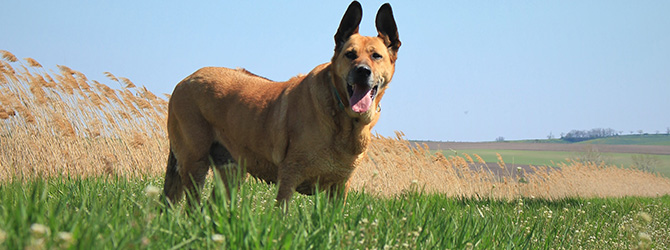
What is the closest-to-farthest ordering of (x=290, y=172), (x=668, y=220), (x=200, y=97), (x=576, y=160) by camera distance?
(x=290, y=172), (x=200, y=97), (x=668, y=220), (x=576, y=160)

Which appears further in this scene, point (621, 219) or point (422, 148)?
point (422, 148)

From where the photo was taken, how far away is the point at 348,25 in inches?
182

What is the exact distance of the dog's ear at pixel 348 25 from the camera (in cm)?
459

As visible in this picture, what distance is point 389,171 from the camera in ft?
34.4

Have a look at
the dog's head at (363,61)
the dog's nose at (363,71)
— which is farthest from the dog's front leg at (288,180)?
the dog's nose at (363,71)

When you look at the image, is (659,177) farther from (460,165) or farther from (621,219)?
(621,219)

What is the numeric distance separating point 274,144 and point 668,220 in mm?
7405

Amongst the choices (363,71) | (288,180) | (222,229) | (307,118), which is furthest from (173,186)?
(222,229)

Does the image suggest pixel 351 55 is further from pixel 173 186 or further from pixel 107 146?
pixel 107 146

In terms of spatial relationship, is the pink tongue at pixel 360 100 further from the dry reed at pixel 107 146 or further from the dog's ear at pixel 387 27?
the dry reed at pixel 107 146

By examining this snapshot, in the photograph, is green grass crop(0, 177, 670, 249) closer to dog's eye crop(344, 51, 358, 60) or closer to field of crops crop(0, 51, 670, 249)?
field of crops crop(0, 51, 670, 249)

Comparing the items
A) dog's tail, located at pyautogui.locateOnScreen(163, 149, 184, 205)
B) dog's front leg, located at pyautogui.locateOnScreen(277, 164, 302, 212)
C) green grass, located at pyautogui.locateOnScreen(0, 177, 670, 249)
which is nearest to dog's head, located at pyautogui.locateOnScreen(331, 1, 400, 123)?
dog's front leg, located at pyautogui.locateOnScreen(277, 164, 302, 212)

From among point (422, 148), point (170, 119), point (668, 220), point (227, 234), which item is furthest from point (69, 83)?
point (668, 220)

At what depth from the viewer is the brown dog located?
14.4 ft
